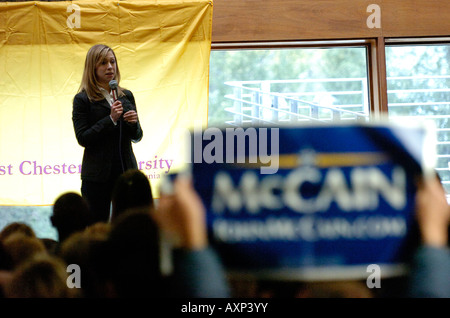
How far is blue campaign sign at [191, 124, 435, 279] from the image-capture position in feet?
1.95

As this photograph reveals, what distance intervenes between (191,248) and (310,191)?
14cm

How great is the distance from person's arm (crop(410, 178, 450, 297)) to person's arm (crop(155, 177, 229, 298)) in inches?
8.3

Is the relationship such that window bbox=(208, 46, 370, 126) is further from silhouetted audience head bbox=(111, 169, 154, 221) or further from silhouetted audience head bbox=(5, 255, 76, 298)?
silhouetted audience head bbox=(5, 255, 76, 298)

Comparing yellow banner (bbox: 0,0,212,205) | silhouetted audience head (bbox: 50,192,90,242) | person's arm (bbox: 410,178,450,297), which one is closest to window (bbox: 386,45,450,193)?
yellow banner (bbox: 0,0,212,205)


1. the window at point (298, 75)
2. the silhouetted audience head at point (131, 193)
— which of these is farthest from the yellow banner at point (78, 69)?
the silhouetted audience head at point (131, 193)

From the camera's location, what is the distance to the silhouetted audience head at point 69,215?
0.88m

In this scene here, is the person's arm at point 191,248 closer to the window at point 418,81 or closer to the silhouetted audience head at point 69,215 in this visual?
the silhouetted audience head at point 69,215

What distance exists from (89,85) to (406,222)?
1.33 m

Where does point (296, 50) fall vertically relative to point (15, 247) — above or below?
above

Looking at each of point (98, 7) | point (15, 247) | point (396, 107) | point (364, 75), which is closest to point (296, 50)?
point (364, 75)

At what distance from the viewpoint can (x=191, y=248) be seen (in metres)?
0.61
